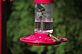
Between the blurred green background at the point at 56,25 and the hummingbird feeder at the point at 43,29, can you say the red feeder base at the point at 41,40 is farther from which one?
the blurred green background at the point at 56,25

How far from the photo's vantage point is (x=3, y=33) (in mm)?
2020

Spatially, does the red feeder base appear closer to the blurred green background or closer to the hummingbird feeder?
the hummingbird feeder

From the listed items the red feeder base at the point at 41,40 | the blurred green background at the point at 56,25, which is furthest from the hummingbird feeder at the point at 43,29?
the blurred green background at the point at 56,25

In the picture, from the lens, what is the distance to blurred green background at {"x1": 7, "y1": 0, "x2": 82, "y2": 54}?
3.38m

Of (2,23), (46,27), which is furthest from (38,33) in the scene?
(2,23)

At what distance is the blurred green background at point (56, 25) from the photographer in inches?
133

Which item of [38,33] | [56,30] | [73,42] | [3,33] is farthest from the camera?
[73,42]

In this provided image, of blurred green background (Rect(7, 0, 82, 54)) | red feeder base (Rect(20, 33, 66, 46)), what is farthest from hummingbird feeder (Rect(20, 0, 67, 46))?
blurred green background (Rect(7, 0, 82, 54))

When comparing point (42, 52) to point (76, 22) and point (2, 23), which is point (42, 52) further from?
point (2, 23)

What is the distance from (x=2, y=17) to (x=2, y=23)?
3 cm

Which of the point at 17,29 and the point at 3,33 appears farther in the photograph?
the point at 17,29

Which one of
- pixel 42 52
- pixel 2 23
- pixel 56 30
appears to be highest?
pixel 2 23

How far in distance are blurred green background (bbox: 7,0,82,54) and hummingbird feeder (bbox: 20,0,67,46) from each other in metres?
1.38

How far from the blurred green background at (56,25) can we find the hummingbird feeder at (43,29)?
1.38m
